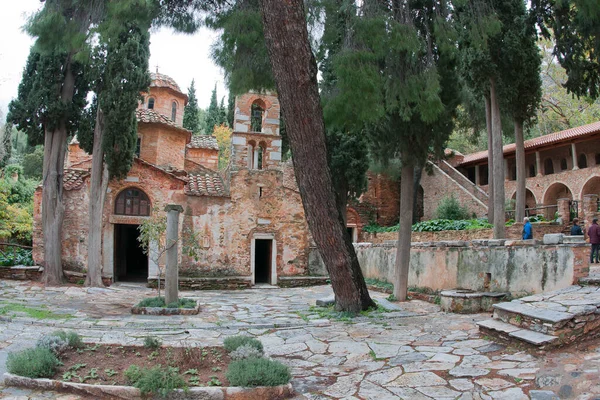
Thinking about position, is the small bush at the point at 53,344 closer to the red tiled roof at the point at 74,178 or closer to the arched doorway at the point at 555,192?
the red tiled roof at the point at 74,178

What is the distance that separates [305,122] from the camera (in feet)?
22.7

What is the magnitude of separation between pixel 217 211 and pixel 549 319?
11851 millimetres

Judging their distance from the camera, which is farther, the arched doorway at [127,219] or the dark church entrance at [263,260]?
the dark church entrance at [263,260]

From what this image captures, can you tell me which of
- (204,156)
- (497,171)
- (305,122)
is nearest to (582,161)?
(497,171)

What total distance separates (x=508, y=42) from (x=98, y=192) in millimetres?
11541

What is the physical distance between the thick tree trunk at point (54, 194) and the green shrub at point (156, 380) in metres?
10.4

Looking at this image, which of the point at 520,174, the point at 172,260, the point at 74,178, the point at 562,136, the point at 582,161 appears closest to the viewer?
the point at 172,260

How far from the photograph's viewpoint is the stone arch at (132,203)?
1497cm

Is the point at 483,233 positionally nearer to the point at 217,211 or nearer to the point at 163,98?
the point at 217,211

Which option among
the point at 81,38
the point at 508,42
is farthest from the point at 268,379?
the point at 508,42

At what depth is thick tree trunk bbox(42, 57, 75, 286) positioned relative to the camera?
13.2m

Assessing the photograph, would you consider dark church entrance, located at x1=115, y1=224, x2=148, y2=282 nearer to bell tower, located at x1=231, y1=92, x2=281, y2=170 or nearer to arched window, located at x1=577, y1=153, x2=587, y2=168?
bell tower, located at x1=231, y1=92, x2=281, y2=170

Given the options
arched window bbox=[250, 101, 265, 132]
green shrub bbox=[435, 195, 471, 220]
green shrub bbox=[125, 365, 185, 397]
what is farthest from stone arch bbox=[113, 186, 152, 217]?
green shrub bbox=[435, 195, 471, 220]

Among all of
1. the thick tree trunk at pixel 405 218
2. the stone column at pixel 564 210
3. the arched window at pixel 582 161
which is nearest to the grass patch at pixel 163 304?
the thick tree trunk at pixel 405 218
